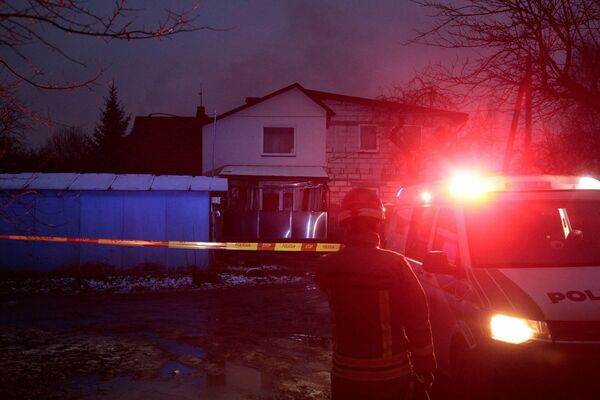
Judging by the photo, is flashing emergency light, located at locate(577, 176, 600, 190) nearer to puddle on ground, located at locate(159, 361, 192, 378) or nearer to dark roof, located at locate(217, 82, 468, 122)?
puddle on ground, located at locate(159, 361, 192, 378)

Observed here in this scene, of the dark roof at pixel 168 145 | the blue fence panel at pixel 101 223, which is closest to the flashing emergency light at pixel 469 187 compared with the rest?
the blue fence panel at pixel 101 223

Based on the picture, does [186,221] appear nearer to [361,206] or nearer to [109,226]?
[109,226]

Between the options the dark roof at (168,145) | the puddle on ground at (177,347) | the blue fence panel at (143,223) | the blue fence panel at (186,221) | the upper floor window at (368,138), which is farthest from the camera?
the dark roof at (168,145)

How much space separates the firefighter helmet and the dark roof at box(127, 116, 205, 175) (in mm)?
29961

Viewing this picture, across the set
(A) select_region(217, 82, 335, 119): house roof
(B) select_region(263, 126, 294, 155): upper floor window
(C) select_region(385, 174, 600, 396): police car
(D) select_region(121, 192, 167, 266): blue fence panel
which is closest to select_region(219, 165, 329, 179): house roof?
(B) select_region(263, 126, 294, 155): upper floor window

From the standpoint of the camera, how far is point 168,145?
115 feet

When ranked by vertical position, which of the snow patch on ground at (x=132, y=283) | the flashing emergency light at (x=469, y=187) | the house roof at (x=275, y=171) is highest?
the house roof at (x=275, y=171)

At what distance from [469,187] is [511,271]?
1.10m

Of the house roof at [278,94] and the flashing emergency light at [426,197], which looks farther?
the house roof at [278,94]

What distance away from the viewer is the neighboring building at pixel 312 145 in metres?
26.1

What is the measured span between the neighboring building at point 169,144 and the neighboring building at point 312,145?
588 centimetres

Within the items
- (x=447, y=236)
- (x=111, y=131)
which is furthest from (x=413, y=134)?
(x=111, y=131)

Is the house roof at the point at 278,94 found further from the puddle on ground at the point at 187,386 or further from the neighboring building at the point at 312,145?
the puddle on ground at the point at 187,386

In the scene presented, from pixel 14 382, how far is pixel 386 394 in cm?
515
